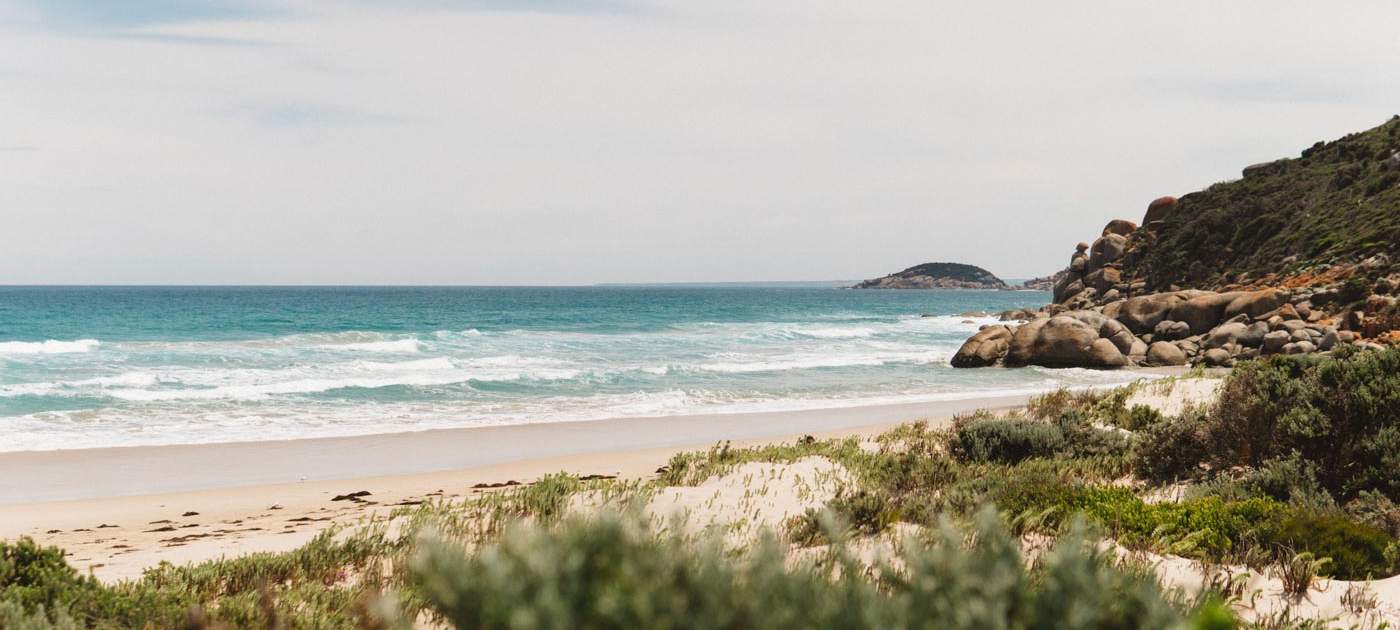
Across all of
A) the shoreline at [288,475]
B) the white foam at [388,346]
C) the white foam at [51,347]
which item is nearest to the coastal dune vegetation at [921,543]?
the shoreline at [288,475]

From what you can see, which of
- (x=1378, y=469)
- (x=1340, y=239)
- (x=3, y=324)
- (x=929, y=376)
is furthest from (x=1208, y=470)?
(x=3, y=324)

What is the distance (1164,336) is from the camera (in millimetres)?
38156

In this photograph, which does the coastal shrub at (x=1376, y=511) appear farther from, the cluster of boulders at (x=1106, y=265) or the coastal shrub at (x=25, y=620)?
the cluster of boulders at (x=1106, y=265)

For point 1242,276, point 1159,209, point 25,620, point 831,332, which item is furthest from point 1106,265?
point 25,620

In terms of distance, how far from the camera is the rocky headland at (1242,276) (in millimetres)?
32469

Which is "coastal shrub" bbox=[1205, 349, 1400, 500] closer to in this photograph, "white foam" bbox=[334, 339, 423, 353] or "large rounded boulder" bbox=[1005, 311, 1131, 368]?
"large rounded boulder" bbox=[1005, 311, 1131, 368]

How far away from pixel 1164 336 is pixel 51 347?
51.5 m

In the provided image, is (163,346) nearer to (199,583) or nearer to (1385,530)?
(199,583)

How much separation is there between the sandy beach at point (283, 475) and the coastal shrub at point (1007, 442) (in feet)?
16.8

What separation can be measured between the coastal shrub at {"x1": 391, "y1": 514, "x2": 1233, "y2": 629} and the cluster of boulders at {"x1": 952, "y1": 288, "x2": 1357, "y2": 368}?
33400mm

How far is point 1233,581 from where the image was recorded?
18.3 ft

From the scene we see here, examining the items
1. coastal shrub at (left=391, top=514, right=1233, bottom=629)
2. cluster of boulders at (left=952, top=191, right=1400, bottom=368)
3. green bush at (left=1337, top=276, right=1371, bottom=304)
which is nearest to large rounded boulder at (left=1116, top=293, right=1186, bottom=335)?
cluster of boulders at (left=952, top=191, right=1400, bottom=368)

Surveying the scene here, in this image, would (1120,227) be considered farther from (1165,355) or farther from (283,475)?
(283,475)

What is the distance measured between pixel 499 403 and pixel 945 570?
880 inches
